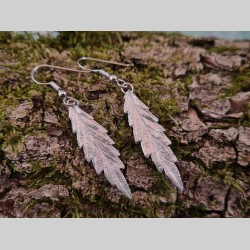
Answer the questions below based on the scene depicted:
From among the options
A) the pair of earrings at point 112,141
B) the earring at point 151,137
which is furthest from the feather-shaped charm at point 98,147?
the earring at point 151,137

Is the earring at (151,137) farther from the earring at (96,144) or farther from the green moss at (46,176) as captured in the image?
the green moss at (46,176)

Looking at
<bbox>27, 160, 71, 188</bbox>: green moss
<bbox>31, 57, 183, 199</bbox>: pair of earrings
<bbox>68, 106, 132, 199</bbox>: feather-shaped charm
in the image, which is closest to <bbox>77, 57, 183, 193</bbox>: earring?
<bbox>31, 57, 183, 199</bbox>: pair of earrings

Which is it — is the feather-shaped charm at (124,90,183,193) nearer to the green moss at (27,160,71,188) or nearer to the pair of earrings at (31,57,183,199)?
the pair of earrings at (31,57,183,199)

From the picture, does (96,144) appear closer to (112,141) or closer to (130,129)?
(112,141)

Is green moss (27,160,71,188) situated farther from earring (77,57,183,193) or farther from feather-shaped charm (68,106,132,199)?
earring (77,57,183,193)

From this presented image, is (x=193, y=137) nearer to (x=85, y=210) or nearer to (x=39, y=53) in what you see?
(x=85, y=210)

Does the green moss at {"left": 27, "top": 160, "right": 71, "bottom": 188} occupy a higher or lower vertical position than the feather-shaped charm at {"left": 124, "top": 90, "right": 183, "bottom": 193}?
lower

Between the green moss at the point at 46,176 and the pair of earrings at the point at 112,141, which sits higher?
the pair of earrings at the point at 112,141

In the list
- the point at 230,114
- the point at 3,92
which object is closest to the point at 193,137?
the point at 230,114

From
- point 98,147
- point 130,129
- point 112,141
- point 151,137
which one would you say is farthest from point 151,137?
point 98,147
